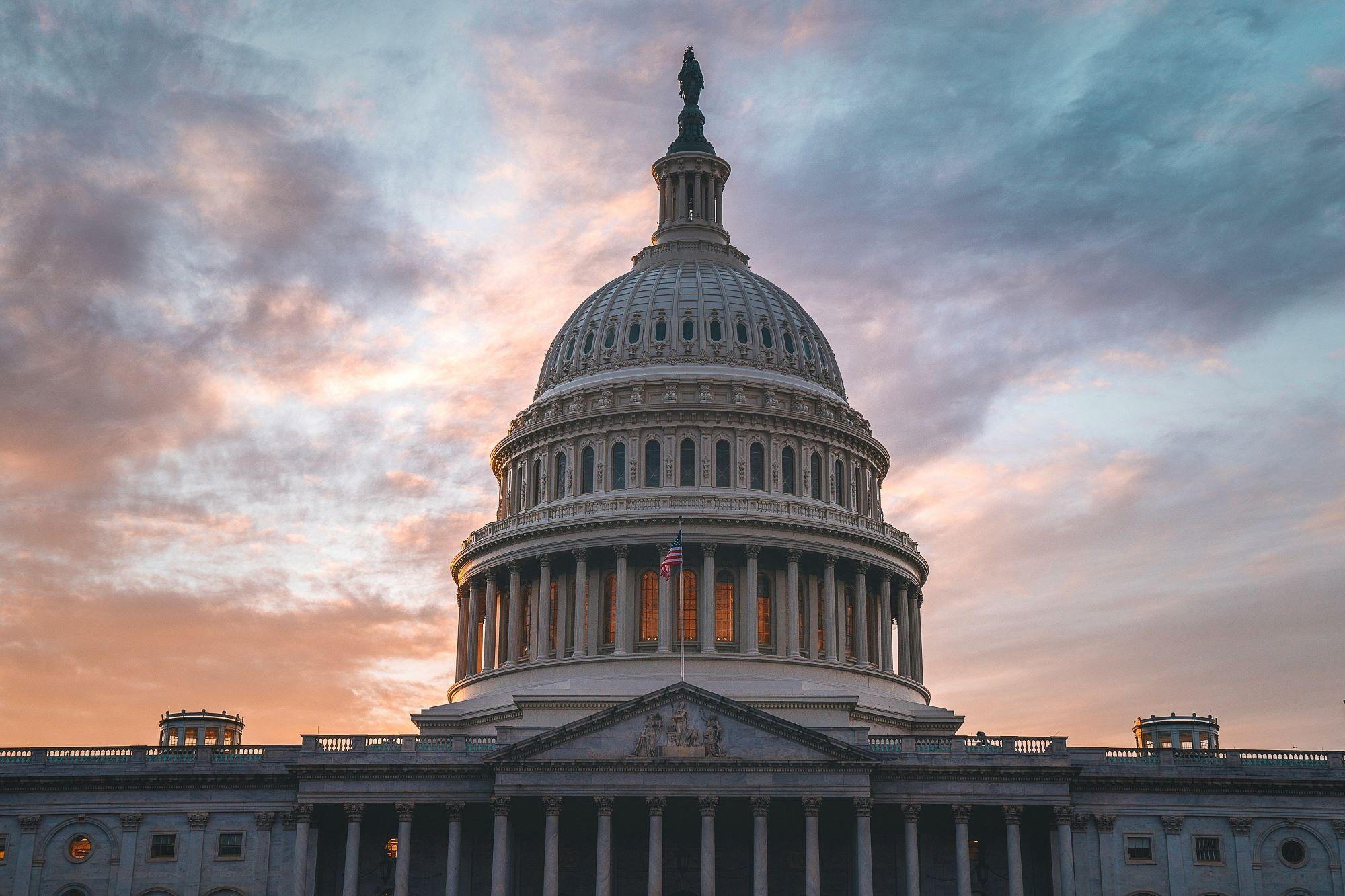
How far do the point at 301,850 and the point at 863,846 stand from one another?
2555 centimetres

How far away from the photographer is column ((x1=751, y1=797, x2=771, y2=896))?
247 ft

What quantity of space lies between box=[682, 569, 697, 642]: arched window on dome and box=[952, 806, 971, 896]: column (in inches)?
874

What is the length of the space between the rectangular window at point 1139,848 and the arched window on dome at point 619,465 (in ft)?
120

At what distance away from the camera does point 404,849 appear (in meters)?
77.6

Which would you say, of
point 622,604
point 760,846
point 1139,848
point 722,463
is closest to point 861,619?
point 722,463

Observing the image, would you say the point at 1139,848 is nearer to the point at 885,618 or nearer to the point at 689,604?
the point at 885,618

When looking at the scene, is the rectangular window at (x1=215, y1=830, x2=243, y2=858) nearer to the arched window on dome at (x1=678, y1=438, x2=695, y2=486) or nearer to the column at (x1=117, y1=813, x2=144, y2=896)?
the column at (x1=117, y1=813, x2=144, y2=896)

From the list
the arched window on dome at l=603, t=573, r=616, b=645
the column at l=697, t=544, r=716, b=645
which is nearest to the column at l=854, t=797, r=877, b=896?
the column at l=697, t=544, r=716, b=645

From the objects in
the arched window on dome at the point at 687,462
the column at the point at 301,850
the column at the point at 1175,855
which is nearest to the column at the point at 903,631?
the arched window on dome at the point at 687,462

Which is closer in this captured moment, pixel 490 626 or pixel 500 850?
pixel 500 850

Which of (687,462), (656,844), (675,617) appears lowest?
(656,844)

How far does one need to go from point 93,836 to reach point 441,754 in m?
16.9

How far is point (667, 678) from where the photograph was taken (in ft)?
300

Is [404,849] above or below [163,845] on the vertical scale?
below
